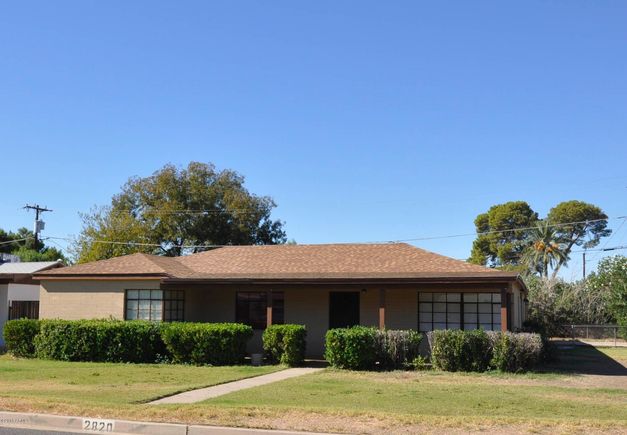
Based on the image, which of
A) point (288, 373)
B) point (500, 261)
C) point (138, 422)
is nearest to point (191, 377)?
point (288, 373)

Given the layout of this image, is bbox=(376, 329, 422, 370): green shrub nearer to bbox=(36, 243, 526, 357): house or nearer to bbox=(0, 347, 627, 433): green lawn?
bbox=(0, 347, 627, 433): green lawn

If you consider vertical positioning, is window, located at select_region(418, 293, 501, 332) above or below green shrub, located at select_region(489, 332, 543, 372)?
above

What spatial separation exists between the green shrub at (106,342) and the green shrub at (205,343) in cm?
64

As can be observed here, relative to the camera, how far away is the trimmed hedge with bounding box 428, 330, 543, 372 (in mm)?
18234

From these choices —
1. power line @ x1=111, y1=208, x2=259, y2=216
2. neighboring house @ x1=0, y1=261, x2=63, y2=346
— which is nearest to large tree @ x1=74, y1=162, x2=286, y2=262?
power line @ x1=111, y1=208, x2=259, y2=216

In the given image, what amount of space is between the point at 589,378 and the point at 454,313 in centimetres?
562

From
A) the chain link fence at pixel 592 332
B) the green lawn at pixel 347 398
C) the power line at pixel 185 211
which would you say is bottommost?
the chain link fence at pixel 592 332

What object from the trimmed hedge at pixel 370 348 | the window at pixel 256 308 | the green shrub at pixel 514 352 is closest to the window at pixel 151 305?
the window at pixel 256 308

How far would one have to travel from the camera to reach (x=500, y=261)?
72625 mm

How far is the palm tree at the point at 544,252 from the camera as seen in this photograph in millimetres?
66250

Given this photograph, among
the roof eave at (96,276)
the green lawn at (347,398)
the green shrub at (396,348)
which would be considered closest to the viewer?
the green lawn at (347,398)

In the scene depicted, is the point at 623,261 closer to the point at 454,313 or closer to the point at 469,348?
the point at 454,313

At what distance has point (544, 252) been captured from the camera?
66.4 metres

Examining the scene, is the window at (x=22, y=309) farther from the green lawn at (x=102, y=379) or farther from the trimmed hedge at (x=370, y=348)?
the trimmed hedge at (x=370, y=348)
